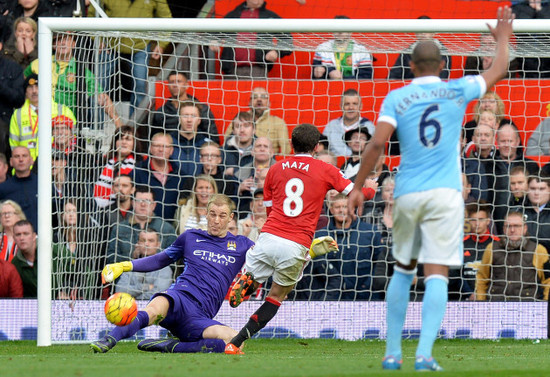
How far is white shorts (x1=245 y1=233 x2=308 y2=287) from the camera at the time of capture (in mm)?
8023

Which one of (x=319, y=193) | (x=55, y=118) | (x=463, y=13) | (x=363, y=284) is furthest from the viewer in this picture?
(x=463, y=13)

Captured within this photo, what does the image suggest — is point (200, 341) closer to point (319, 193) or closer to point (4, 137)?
point (319, 193)

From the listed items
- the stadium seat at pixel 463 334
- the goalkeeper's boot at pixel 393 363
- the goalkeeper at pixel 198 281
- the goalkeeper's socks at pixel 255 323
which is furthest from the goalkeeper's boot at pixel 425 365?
the stadium seat at pixel 463 334

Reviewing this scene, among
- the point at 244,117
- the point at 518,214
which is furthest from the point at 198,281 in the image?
the point at 518,214

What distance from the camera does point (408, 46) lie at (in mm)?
11203

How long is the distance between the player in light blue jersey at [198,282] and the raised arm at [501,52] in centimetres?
348

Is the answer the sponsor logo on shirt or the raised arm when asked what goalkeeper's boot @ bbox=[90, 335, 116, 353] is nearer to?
the sponsor logo on shirt

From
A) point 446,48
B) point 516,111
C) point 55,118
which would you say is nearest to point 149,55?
point 55,118

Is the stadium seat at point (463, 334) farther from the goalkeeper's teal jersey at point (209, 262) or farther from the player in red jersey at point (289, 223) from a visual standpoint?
the player in red jersey at point (289, 223)

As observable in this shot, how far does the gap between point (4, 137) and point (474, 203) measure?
19.8 ft

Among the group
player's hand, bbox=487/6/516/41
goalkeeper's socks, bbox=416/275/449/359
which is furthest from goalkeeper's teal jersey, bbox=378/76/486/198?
goalkeeper's socks, bbox=416/275/449/359

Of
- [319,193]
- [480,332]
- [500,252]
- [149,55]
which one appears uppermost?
[149,55]

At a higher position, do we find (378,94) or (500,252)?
(378,94)

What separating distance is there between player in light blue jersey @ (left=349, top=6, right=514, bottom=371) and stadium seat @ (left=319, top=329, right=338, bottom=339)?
17.5 ft
